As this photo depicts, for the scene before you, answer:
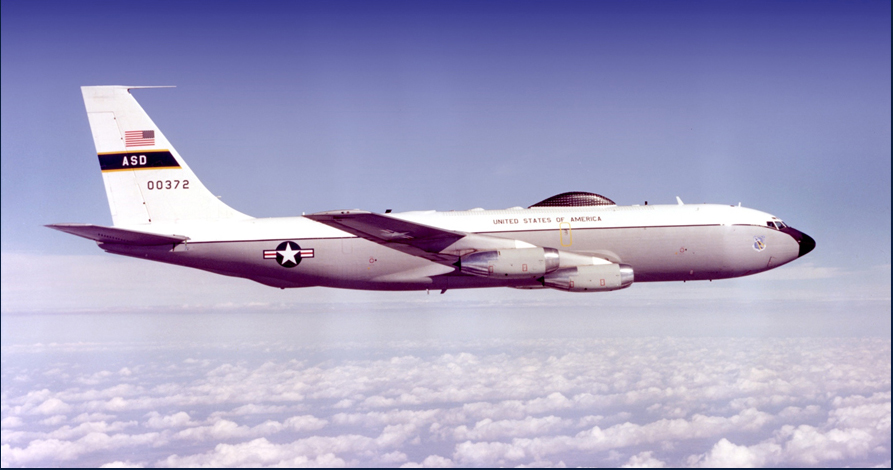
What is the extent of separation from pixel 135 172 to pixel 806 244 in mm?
27657

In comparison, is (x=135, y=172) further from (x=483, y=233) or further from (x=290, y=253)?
(x=483, y=233)

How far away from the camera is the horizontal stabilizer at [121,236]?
2370 centimetres

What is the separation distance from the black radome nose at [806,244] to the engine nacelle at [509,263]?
1109cm

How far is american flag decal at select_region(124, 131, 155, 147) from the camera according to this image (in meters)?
27.5

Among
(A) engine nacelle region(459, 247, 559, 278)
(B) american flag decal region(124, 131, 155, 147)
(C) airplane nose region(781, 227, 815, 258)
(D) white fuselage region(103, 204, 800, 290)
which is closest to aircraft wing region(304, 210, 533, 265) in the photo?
(D) white fuselage region(103, 204, 800, 290)

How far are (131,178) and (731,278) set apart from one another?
24838 millimetres

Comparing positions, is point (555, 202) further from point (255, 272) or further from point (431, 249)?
point (255, 272)

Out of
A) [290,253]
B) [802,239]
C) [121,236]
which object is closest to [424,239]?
[290,253]

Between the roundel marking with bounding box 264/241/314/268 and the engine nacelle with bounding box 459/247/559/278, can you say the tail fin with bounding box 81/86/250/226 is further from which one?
the engine nacelle with bounding box 459/247/559/278

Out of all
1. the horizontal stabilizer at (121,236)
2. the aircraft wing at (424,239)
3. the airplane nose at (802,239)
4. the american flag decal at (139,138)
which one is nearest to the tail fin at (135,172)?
the american flag decal at (139,138)

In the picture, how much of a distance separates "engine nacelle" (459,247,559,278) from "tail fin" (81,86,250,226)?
31.2ft

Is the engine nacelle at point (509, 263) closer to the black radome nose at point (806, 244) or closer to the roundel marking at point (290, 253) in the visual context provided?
the roundel marking at point (290, 253)

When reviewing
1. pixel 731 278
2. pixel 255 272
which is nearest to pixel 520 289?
pixel 731 278

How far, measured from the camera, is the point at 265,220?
88.7ft
